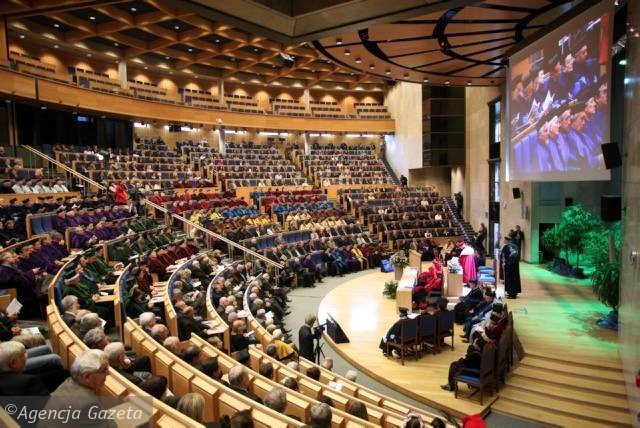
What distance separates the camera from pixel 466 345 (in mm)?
7781

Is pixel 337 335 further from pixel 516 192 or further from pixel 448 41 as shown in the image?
pixel 516 192

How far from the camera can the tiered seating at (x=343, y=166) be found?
22.5m

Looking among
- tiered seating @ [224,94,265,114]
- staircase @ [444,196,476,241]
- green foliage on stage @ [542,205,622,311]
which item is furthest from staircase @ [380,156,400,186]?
green foliage on stage @ [542,205,622,311]

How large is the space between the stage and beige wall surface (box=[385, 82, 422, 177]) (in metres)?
12.8

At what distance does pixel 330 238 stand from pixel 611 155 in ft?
32.0

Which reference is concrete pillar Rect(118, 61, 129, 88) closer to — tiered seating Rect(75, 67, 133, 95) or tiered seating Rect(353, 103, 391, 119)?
tiered seating Rect(75, 67, 133, 95)

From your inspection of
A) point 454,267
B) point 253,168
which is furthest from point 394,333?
Answer: point 253,168

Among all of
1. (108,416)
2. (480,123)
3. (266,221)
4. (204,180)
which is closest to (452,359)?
(108,416)

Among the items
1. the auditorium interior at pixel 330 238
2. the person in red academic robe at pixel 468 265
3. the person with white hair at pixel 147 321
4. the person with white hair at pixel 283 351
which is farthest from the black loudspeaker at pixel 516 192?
the person with white hair at pixel 147 321

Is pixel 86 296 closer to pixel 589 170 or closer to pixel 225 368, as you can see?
pixel 225 368

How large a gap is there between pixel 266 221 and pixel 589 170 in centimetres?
1007

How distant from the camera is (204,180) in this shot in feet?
59.1

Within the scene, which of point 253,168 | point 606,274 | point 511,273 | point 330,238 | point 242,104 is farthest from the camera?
point 242,104

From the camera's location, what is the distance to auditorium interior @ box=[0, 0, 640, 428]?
3.53m
